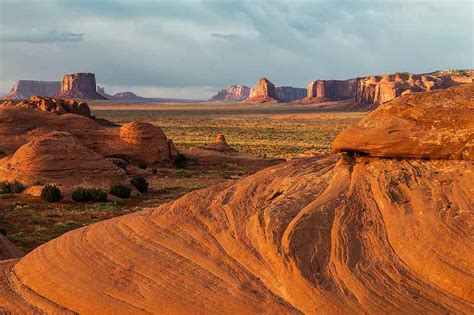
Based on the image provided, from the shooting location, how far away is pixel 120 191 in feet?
98.4

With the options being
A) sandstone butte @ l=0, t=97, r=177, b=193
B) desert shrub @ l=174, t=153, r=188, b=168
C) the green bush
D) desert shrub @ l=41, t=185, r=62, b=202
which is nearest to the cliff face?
desert shrub @ l=174, t=153, r=188, b=168

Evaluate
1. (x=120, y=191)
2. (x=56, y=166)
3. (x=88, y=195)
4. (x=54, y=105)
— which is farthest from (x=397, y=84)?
(x=88, y=195)

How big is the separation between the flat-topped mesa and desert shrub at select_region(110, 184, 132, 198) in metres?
20.4

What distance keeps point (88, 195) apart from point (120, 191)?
7.15ft

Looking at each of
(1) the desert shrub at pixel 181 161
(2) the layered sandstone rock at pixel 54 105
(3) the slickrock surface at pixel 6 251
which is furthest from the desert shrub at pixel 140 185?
(2) the layered sandstone rock at pixel 54 105

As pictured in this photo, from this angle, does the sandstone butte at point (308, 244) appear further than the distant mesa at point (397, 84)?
No

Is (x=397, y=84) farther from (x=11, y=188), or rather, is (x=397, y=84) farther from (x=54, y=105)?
(x=11, y=188)

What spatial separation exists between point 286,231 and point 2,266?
6241 mm

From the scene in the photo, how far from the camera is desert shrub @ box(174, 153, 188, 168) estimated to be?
44541 millimetres

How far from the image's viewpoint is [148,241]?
1038cm

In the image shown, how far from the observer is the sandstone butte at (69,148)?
1225 inches

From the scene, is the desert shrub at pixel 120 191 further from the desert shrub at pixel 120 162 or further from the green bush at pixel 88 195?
the desert shrub at pixel 120 162

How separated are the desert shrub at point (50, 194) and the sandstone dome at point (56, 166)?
2587mm

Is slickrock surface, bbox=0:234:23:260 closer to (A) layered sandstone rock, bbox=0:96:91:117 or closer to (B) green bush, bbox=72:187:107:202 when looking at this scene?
(B) green bush, bbox=72:187:107:202
